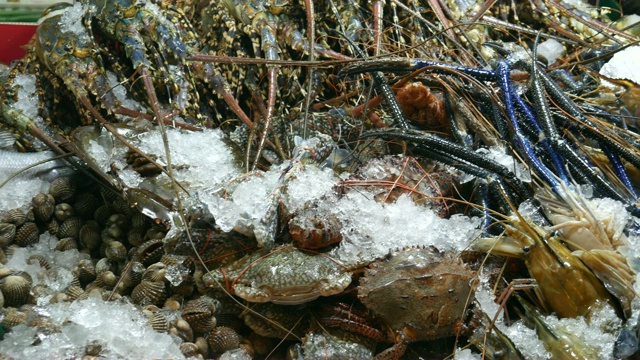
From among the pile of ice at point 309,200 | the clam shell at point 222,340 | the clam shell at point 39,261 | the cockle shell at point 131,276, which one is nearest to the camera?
the clam shell at point 222,340

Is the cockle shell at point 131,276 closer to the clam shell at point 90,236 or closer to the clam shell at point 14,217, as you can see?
the clam shell at point 90,236

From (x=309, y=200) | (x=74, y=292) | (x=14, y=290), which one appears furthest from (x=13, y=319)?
(x=309, y=200)

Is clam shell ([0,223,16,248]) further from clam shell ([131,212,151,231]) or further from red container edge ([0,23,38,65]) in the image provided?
red container edge ([0,23,38,65])

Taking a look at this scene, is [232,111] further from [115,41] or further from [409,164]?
[409,164]

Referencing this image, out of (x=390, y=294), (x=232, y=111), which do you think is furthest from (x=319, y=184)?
(x=232, y=111)

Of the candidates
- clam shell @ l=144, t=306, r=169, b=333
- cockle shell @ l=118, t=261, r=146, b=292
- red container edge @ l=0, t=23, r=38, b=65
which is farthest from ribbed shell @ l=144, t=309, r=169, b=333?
red container edge @ l=0, t=23, r=38, b=65

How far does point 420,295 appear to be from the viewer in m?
2.32

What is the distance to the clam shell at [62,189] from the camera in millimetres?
3041

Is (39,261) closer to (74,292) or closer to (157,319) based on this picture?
(74,292)

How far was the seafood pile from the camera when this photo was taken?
2.34 meters

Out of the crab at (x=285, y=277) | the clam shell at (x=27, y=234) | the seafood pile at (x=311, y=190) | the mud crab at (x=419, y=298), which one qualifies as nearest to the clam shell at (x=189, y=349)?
the seafood pile at (x=311, y=190)

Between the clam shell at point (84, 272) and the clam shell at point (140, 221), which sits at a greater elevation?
the clam shell at point (140, 221)

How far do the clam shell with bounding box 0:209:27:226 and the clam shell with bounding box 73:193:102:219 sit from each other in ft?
0.84

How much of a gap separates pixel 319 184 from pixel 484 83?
3.35 ft
